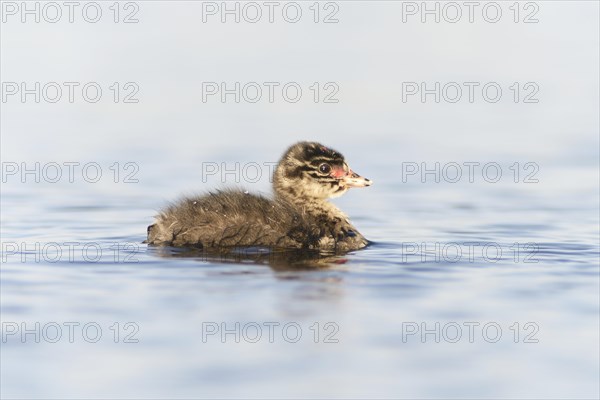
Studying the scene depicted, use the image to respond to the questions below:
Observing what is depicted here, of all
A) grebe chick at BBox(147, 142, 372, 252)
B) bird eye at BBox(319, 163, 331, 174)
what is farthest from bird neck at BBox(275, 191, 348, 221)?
bird eye at BBox(319, 163, 331, 174)

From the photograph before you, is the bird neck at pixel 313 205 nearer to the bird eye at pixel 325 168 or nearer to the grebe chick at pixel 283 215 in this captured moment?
the grebe chick at pixel 283 215

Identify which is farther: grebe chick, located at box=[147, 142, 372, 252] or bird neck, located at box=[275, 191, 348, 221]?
bird neck, located at box=[275, 191, 348, 221]

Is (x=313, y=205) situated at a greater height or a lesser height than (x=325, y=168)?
lesser

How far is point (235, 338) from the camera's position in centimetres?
941

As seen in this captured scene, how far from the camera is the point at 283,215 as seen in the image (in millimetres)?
13188

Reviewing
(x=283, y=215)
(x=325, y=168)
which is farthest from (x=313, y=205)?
(x=283, y=215)

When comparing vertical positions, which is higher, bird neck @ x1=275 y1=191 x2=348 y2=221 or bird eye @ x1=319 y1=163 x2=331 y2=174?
bird eye @ x1=319 y1=163 x2=331 y2=174

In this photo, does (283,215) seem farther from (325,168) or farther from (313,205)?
(325,168)

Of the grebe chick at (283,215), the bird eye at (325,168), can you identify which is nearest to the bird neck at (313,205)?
the grebe chick at (283,215)

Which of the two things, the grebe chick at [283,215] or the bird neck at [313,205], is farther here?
the bird neck at [313,205]

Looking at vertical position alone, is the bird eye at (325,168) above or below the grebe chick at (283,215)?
above

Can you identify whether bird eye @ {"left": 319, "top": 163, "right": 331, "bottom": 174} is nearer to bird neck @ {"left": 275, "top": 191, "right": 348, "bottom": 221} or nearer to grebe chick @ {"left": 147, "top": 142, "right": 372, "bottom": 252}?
grebe chick @ {"left": 147, "top": 142, "right": 372, "bottom": 252}

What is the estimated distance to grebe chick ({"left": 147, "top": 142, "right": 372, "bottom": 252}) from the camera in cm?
1291

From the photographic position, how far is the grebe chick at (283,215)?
12.9 m
